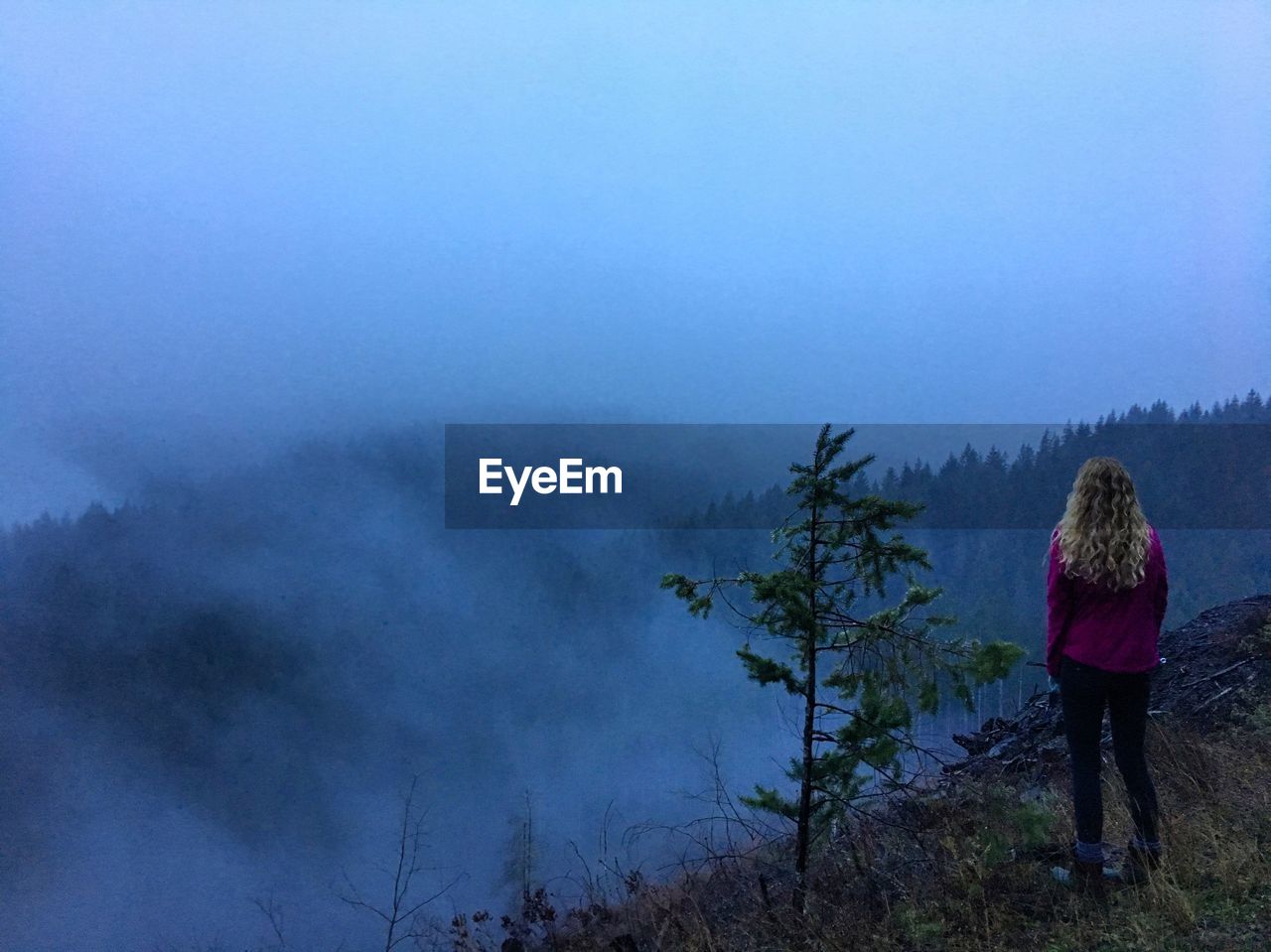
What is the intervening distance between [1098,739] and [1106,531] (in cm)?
122

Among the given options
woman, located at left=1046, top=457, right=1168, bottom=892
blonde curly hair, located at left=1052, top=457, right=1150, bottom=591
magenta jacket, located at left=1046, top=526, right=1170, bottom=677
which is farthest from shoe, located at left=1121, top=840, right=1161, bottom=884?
blonde curly hair, located at left=1052, top=457, right=1150, bottom=591

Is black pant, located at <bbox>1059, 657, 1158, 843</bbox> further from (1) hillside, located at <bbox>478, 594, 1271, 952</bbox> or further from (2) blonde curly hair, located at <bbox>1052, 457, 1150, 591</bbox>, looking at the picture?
(2) blonde curly hair, located at <bbox>1052, 457, 1150, 591</bbox>

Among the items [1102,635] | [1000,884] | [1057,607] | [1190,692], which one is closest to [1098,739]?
[1102,635]

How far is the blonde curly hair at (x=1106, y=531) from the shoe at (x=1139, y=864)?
5.33 feet

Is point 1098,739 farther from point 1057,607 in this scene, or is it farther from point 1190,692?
point 1190,692

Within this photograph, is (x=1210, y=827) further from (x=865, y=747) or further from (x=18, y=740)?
(x=18, y=740)

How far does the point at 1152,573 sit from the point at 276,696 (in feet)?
293

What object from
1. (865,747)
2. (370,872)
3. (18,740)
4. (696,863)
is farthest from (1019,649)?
(18,740)

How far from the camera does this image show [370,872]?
2445 inches

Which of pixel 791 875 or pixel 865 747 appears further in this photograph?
pixel 791 875

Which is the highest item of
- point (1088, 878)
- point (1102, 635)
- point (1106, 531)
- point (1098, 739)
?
point (1106, 531)

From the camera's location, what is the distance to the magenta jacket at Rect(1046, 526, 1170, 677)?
4516mm

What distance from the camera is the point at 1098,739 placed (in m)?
4.63

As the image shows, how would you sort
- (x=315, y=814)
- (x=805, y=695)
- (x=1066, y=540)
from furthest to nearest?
(x=315, y=814) < (x=805, y=695) < (x=1066, y=540)
